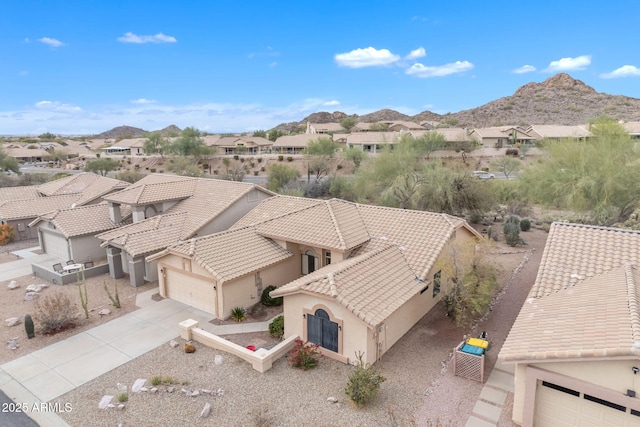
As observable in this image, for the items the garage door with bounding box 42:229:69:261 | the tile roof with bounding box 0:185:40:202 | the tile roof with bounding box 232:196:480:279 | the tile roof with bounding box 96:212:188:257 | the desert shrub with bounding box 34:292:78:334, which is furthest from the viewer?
the tile roof with bounding box 0:185:40:202

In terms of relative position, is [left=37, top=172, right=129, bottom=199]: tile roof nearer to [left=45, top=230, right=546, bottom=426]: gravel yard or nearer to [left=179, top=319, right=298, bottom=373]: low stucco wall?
[left=179, top=319, right=298, bottom=373]: low stucco wall

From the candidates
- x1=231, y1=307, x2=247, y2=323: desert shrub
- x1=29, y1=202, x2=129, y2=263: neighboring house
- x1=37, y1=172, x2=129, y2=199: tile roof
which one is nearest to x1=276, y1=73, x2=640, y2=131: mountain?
x1=37, y1=172, x2=129, y2=199: tile roof

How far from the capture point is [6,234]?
104 ft

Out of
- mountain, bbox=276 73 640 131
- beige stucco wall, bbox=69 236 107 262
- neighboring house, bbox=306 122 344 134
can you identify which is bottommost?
beige stucco wall, bbox=69 236 107 262

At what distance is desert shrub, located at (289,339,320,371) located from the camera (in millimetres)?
14328

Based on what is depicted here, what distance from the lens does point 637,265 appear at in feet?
46.9

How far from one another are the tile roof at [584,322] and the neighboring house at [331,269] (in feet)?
14.2

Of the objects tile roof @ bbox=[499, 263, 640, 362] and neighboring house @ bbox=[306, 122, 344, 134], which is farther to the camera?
neighboring house @ bbox=[306, 122, 344, 134]

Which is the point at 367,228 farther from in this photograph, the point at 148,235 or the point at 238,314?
the point at 148,235

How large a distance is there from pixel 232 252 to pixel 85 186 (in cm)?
2598

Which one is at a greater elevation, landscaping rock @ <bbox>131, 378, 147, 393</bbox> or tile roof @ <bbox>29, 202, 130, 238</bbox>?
tile roof @ <bbox>29, 202, 130, 238</bbox>

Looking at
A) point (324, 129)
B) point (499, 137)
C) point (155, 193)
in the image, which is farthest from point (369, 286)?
point (324, 129)

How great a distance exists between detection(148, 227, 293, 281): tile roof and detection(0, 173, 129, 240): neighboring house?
17.8 metres

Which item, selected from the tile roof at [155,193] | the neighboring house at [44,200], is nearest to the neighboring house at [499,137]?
the tile roof at [155,193]
